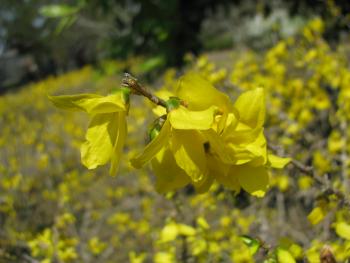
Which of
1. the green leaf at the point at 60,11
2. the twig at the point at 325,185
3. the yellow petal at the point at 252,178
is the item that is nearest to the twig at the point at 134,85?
the yellow petal at the point at 252,178

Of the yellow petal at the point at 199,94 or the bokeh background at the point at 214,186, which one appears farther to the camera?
the bokeh background at the point at 214,186

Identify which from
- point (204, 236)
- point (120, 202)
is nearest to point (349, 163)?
point (204, 236)

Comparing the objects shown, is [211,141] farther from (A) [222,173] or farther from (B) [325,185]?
(B) [325,185]

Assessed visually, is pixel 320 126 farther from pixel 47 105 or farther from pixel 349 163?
pixel 47 105

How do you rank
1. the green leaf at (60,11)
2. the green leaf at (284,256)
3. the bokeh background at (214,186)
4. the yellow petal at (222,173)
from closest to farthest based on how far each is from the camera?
the yellow petal at (222,173) < the green leaf at (284,256) < the bokeh background at (214,186) < the green leaf at (60,11)

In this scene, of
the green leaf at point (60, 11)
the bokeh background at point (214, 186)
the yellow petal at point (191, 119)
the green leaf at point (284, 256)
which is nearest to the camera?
the yellow petal at point (191, 119)

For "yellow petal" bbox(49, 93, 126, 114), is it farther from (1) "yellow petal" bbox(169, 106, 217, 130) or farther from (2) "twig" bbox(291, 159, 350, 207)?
(2) "twig" bbox(291, 159, 350, 207)

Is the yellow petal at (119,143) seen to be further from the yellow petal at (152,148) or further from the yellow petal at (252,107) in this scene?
the yellow petal at (252,107)

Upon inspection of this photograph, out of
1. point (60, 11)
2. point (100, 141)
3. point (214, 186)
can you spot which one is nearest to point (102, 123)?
point (100, 141)
